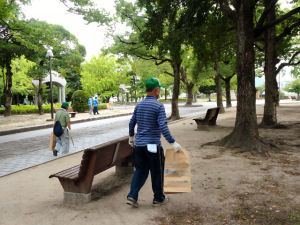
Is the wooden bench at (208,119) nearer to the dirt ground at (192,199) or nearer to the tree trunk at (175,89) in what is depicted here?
the tree trunk at (175,89)

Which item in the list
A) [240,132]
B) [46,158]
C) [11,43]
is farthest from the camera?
[11,43]

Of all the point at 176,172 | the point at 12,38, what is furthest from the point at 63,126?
the point at 12,38

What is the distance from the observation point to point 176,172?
12.6ft

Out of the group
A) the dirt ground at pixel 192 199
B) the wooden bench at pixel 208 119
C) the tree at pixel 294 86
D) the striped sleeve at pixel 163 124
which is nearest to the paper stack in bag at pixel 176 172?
the striped sleeve at pixel 163 124

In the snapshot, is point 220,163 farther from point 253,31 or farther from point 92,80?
point 92,80

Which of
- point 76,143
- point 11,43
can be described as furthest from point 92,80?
point 76,143

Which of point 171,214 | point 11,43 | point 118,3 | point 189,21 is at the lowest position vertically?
point 171,214

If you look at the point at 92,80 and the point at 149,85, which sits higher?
the point at 92,80

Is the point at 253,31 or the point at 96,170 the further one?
the point at 253,31

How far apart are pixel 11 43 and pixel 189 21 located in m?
14.8

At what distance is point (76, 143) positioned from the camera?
33.2ft

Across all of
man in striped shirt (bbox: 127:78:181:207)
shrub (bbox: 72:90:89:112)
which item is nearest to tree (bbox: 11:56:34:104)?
shrub (bbox: 72:90:89:112)

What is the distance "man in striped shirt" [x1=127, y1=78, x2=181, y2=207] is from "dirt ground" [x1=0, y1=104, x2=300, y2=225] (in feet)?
1.26

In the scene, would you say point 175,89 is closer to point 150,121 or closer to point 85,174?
point 85,174
